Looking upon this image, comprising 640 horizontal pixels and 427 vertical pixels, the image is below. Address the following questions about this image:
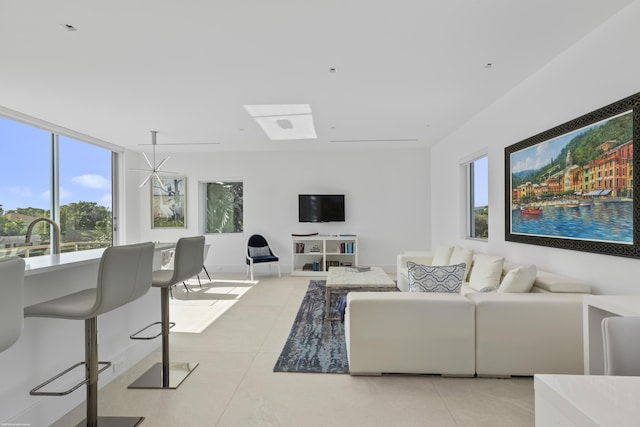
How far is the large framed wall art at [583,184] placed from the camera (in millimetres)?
2377

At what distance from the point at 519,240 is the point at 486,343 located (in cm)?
161

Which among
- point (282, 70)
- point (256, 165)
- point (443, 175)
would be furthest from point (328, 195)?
point (282, 70)

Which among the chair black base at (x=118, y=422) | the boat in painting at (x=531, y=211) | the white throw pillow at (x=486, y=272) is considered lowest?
the chair black base at (x=118, y=422)

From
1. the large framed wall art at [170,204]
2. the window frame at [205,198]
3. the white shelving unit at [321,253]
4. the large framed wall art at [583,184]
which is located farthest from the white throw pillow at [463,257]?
the large framed wall art at [170,204]

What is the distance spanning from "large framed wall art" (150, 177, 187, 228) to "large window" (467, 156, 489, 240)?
5.66 metres

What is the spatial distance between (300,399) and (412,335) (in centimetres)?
91

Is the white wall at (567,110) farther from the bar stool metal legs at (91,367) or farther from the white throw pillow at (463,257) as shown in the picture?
the bar stool metal legs at (91,367)

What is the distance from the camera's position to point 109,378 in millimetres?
2623

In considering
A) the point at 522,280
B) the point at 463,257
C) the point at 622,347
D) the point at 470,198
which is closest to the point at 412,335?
the point at 522,280

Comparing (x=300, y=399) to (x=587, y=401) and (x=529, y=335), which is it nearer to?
(x=529, y=335)

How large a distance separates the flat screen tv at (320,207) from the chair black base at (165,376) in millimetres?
4638

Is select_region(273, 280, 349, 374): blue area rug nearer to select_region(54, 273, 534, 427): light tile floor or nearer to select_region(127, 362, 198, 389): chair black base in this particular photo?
select_region(54, 273, 534, 427): light tile floor

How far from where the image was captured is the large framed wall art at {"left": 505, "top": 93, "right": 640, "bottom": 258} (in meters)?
2.38

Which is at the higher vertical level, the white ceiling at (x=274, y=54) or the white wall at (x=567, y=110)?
the white ceiling at (x=274, y=54)
